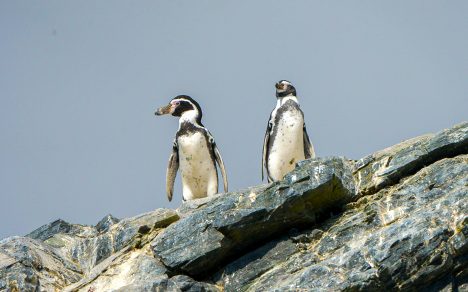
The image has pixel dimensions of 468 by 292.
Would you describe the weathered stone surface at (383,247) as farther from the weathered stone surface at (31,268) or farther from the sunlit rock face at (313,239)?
the weathered stone surface at (31,268)

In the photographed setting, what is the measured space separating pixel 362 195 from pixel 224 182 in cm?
713

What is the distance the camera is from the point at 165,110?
25.0 metres

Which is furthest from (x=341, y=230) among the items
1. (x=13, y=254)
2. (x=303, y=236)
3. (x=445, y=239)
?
(x=13, y=254)

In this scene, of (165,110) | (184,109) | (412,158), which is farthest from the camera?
(165,110)

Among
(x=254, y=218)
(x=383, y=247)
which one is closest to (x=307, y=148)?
(x=254, y=218)

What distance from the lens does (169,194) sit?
2498 centimetres

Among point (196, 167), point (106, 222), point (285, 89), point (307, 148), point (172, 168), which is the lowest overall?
point (106, 222)

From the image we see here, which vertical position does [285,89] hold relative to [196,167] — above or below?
above

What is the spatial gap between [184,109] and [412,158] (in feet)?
28.1

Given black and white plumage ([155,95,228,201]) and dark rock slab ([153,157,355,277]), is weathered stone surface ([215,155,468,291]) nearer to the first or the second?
dark rock slab ([153,157,355,277])

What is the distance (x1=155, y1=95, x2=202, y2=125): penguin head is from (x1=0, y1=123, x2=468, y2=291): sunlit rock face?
6.05 meters

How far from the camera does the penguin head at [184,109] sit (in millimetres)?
24359

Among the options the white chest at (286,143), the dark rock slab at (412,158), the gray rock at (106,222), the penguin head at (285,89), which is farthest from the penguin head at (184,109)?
the dark rock slab at (412,158)

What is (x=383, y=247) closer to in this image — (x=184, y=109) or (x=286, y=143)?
(x=286, y=143)
